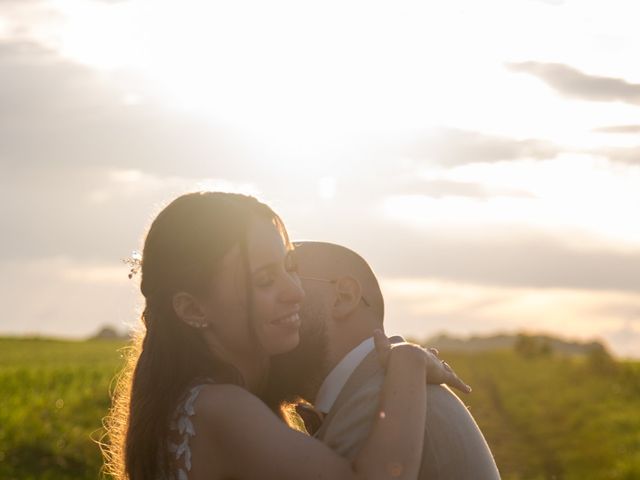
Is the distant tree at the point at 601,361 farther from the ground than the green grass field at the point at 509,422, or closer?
closer

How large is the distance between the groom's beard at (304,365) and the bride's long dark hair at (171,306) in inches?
11.1

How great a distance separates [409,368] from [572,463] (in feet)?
50.0

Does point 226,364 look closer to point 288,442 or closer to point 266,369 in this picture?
point 266,369

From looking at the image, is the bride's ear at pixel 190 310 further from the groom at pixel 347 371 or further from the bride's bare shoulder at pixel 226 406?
the groom at pixel 347 371

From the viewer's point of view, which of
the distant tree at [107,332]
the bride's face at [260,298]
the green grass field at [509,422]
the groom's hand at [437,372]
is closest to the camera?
the bride's face at [260,298]

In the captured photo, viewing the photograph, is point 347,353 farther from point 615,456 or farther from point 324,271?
point 615,456

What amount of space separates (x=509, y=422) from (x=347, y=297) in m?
22.5

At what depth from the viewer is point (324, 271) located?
4449 millimetres

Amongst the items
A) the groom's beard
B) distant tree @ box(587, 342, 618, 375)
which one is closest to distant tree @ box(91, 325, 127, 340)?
distant tree @ box(587, 342, 618, 375)

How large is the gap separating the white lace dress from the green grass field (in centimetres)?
354

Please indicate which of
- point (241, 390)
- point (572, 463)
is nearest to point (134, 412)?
point (241, 390)

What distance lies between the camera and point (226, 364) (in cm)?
430

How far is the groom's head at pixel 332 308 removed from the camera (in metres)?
4.38

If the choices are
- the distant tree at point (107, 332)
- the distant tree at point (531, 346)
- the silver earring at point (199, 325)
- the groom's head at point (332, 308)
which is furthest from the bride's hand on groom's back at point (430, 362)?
the distant tree at point (107, 332)
